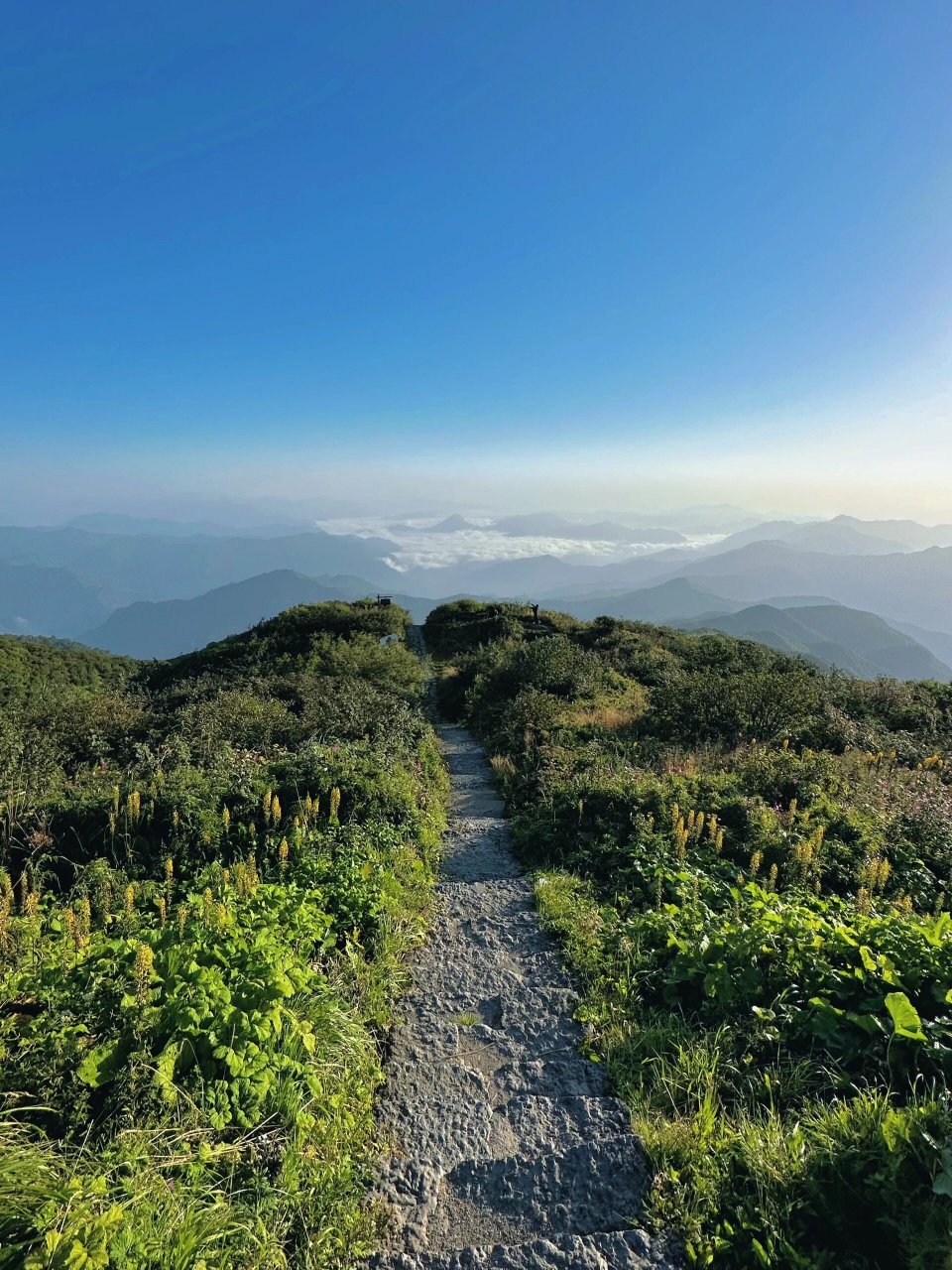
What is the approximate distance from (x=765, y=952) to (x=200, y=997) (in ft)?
14.3

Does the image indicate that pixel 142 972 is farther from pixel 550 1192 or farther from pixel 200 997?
pixel 550 1192

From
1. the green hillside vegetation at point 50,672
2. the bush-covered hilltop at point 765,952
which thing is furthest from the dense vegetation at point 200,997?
the green hillside vegetation at point 50,672

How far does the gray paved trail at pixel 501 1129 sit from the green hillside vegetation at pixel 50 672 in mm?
18817

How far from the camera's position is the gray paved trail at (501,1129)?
3.33 m

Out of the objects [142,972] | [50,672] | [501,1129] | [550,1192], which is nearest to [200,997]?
[142,972]

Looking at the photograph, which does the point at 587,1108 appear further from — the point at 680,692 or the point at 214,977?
the point at 680,692

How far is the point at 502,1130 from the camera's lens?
13.6 ft

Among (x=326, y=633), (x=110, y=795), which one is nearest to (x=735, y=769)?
(x=110, y=795)

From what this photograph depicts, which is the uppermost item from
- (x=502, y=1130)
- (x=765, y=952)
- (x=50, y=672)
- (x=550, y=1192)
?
(x=765, y=952)

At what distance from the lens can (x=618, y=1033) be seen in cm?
479

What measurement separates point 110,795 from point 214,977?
633 cm

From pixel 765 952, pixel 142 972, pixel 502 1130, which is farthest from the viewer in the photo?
pixel 765 952

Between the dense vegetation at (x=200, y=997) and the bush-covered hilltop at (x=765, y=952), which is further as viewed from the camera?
the bush-covered hilltop at (x=765, y=952)

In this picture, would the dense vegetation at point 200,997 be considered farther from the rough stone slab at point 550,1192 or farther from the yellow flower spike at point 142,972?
the rough stone slab at point 550,1192
